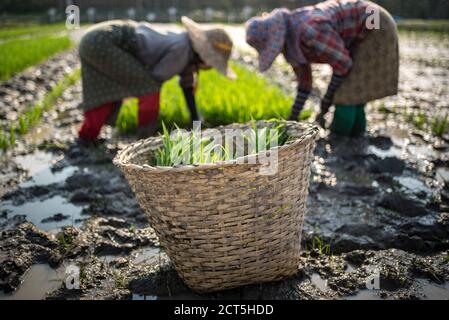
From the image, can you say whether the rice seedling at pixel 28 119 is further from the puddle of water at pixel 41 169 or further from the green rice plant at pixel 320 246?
the green rice plant at pixel 320 246

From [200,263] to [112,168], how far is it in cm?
161

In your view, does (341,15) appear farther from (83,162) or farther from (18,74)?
(18,74)

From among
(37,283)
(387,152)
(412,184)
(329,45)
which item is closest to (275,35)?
(329,45)

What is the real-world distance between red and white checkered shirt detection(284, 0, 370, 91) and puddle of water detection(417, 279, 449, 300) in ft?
5.58

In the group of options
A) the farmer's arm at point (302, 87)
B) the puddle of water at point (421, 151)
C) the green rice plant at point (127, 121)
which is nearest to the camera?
the puddle of water at point (421, 151)

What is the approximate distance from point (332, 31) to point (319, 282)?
69.9 inches

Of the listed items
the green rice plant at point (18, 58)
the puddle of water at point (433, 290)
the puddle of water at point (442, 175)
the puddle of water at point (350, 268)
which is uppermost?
the green rice plant at point (18, 58)

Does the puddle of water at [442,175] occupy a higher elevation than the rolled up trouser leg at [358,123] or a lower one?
lower

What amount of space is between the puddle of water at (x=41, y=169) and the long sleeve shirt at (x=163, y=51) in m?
0.95

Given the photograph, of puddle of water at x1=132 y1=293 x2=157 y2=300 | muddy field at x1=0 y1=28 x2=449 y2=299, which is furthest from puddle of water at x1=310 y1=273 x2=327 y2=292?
puddle of water at x1=132 y1=293 x2=157 y2=300

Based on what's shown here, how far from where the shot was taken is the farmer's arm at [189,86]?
342cm

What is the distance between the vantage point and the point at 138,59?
10.8ft

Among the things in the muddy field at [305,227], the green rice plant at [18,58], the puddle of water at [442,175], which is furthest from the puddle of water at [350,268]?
the green rice plant at [18,58]
